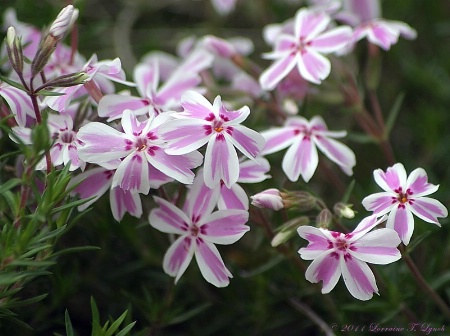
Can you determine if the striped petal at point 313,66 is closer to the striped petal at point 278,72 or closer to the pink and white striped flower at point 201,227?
the striped petal at point 278,72

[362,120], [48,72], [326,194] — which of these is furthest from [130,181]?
[326,194]

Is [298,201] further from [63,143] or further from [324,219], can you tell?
[63,143]

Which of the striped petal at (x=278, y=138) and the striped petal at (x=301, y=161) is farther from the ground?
the striped petal at (x=278, y=138)

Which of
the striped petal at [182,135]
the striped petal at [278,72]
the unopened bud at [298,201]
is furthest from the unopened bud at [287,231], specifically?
the striped petal at [278,72]

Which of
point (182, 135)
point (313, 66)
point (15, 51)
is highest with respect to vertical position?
point (313, 66)

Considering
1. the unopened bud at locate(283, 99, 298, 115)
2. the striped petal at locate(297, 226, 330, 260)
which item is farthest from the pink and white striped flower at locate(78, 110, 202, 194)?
the unopened bud at locate(283, 99, 298, 115)

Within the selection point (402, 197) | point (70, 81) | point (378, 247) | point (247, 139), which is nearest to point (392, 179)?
point (402, 197)
